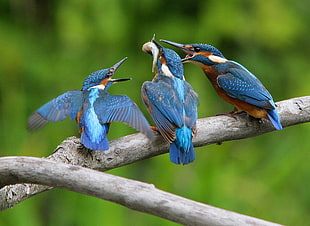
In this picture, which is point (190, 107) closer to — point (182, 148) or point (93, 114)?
point (182, 148)

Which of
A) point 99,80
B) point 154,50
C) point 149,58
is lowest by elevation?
point 149,58

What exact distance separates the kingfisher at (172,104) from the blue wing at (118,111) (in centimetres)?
13

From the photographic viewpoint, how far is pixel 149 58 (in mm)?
4453

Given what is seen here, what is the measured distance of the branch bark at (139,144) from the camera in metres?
2.39

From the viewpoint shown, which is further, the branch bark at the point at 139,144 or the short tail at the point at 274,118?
the short tail at the point at 274,118

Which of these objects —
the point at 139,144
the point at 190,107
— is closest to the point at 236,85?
the point at 190,107

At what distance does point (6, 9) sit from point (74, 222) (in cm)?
173

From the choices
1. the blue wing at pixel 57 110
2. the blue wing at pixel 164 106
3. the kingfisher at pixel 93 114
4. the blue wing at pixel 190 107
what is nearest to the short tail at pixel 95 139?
the kingfisher at pixel 93 114

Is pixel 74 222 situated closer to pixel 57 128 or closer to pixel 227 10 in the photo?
pixel 57 128

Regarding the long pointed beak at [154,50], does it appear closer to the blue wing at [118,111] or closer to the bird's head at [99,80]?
the bird's head at [99,80]

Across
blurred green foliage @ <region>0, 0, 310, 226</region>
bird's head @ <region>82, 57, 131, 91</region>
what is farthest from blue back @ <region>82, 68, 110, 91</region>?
blurred green foliage @ <region>0, 0, 310, 226</region>

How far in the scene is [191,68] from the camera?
4.43 m

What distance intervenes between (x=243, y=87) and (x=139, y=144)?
72cm

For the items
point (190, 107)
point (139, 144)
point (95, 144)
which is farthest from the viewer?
point (190, 107)
